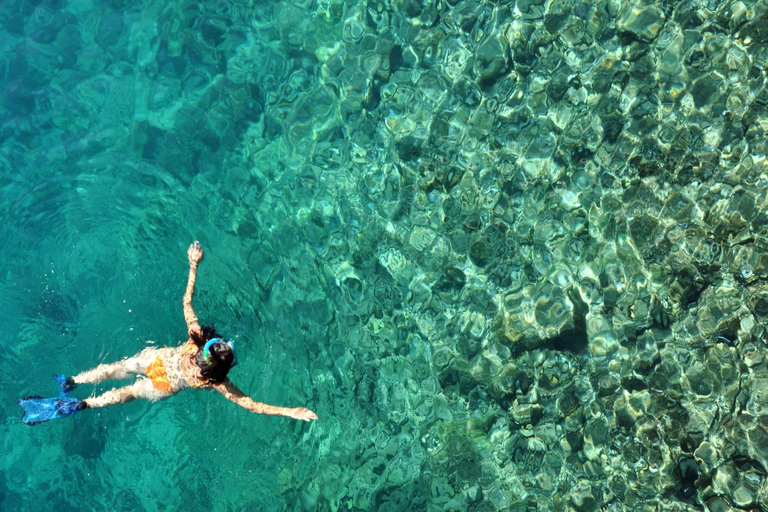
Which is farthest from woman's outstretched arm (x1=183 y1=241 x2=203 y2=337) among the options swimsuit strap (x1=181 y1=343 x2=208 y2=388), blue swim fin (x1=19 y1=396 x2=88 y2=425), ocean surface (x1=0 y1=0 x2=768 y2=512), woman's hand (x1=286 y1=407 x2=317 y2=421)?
blue swim fin (x1=19 y1=396 x2=88 y2=425)

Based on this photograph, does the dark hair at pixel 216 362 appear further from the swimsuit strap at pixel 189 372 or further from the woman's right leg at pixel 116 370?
the woman's right leg at pixel 116 370

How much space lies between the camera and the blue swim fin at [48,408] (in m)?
6.29

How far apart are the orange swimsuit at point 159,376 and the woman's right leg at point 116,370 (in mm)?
244

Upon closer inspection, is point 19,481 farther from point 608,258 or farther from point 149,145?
point 608,258

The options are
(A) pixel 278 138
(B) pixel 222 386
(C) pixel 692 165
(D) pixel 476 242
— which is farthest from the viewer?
(A) pixel 278 138

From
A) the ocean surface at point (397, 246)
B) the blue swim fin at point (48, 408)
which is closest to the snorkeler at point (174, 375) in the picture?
the blue swim fin at point (48, 408)

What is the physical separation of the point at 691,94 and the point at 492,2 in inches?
99.3

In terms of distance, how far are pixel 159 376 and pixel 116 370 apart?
740mm

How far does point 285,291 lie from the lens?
24.5 ft

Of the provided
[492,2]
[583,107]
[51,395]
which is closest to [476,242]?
[583,107]

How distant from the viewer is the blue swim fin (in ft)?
20.6

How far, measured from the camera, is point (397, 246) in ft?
23.9

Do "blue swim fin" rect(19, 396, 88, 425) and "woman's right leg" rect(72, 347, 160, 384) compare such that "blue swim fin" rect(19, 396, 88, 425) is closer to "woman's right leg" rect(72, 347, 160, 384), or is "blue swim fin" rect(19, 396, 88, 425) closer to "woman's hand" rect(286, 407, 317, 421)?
"woman's right leg" rect(72, 347, 160, 384)

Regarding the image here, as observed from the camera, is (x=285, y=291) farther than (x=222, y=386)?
Yes
